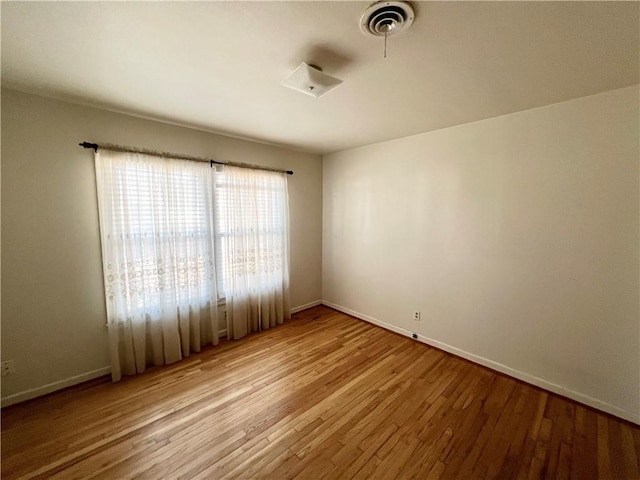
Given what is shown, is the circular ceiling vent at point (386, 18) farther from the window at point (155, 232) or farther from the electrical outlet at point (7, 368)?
the electrical outlet at point (7, 368)

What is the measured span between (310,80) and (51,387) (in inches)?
126

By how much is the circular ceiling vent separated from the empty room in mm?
13

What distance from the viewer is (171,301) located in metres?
2.54

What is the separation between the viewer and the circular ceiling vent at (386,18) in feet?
3.55

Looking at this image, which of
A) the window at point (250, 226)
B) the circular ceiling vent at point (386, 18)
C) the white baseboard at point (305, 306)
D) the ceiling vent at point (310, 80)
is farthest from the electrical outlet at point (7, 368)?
the circular ceiling vent at point (386, 18)

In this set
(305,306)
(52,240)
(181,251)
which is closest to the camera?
(52,240)

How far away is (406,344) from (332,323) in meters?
1.02

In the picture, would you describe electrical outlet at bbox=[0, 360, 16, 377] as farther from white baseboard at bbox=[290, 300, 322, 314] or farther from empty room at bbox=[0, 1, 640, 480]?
white baseboard at bbox=[290, 300, 322, 314]

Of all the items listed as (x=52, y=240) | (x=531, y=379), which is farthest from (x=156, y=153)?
(x=531, y=379)

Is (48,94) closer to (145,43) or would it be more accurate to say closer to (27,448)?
(145,43)

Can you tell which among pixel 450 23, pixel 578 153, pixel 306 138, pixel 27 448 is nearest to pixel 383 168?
pixel 306 138

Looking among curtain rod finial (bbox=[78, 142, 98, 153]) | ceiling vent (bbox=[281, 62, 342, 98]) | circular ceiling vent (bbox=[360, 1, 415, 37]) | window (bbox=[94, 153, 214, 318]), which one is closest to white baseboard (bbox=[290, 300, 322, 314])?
window (bbox=[94, 153, 214, 318])

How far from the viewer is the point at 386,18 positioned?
44.8 inches

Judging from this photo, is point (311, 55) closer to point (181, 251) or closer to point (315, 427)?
point (181, 251)
